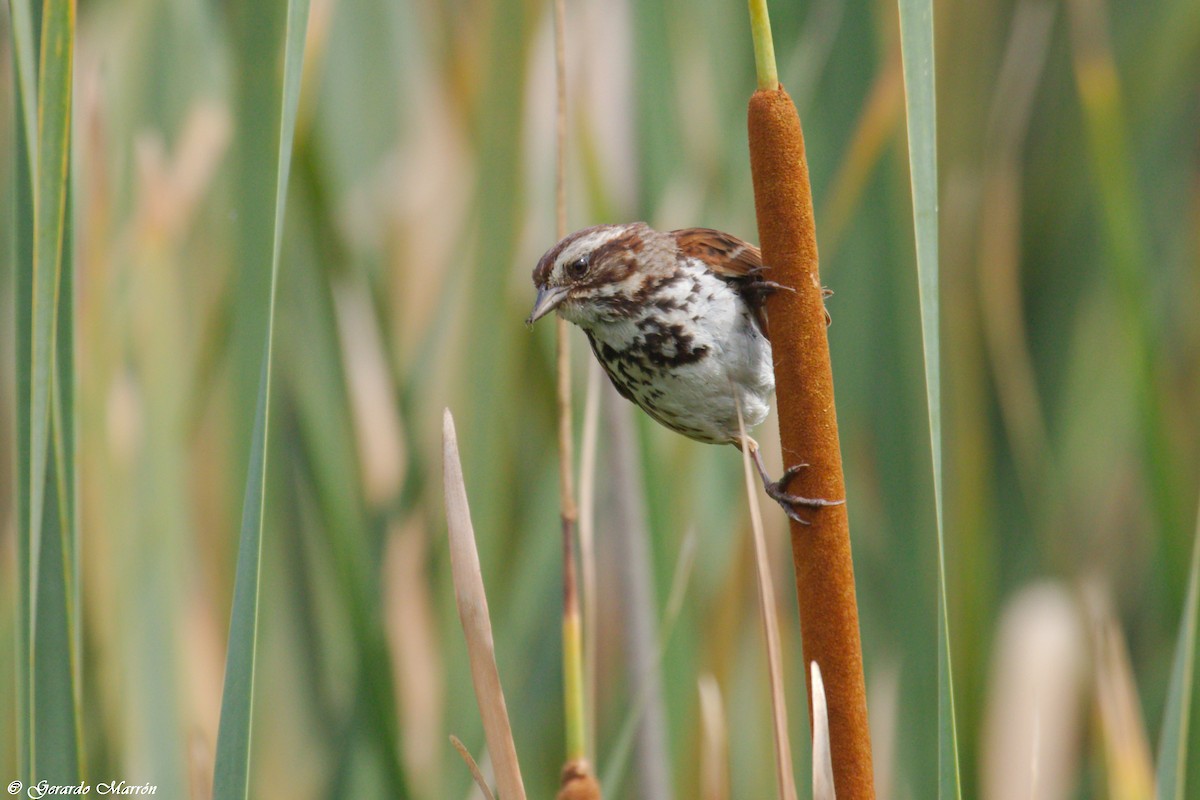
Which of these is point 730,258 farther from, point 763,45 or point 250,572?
point 250,572

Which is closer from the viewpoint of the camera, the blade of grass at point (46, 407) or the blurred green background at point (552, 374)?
the blade of grass at point (46, 407)

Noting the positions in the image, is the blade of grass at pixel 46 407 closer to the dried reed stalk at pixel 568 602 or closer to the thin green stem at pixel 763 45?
the dried reed stalk at pixel 568 602

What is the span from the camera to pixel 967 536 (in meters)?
1.93

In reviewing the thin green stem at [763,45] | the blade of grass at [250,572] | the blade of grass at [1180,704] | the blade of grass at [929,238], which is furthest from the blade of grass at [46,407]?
the blade of grass at [1180,704]

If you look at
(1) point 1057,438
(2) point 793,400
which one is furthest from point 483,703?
(1) point 1057,438

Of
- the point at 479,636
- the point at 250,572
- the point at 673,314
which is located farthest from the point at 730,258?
the point at 250,572

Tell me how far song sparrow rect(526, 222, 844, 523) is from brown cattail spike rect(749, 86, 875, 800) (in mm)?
649

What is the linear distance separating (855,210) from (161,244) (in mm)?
1061

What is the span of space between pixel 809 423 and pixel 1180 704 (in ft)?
1.24

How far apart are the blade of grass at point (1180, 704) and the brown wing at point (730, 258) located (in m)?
0.87

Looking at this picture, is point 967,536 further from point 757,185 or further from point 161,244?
point 161,244

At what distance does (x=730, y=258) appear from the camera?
184 cm

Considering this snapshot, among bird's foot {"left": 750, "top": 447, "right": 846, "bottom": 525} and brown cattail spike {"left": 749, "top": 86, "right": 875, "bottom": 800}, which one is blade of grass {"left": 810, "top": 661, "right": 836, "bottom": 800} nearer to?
brown cattail spike {"left": 749, "top": 86, "right": 875, "bottom": 800}

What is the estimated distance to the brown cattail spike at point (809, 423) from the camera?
1016mm
